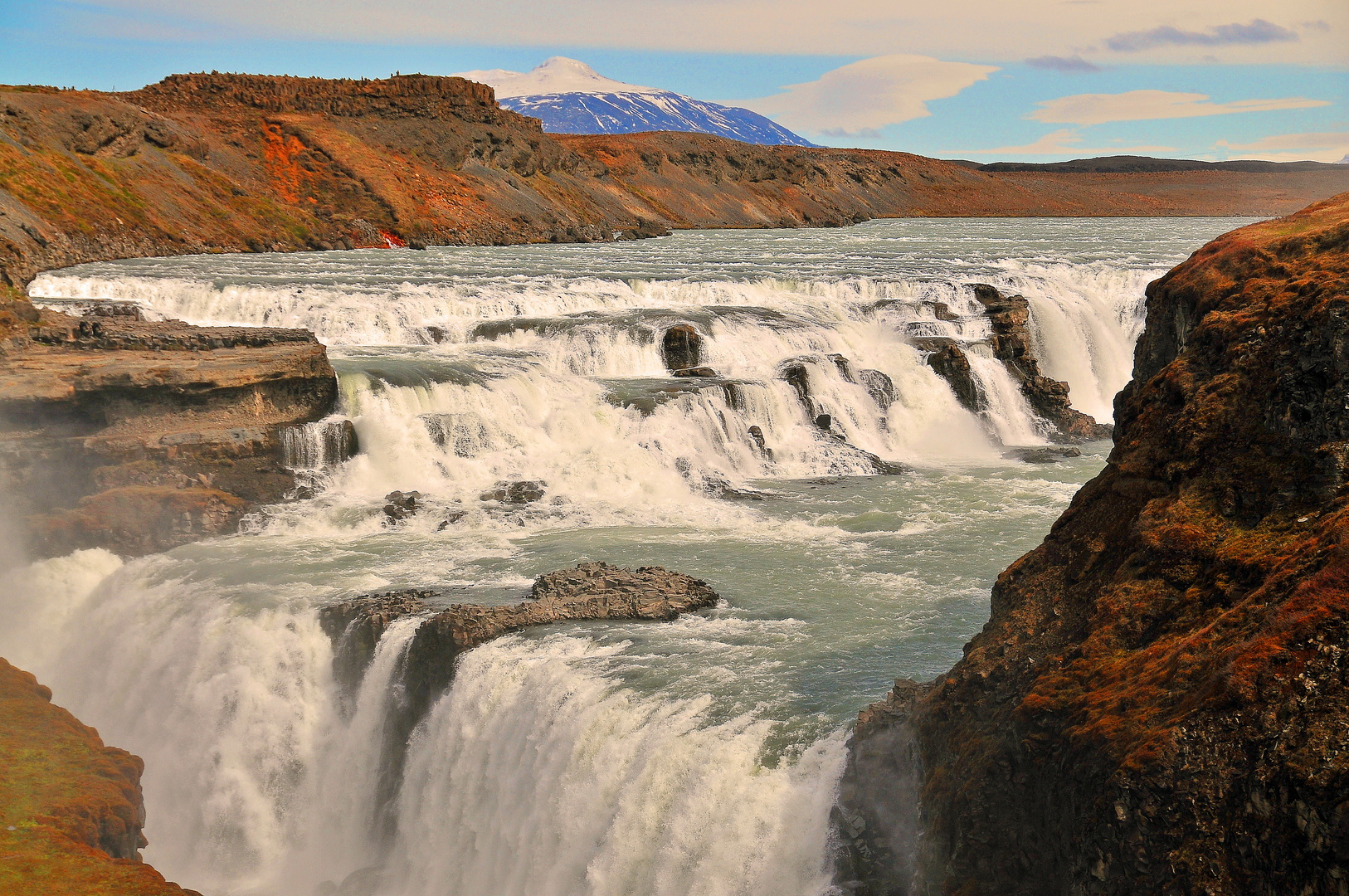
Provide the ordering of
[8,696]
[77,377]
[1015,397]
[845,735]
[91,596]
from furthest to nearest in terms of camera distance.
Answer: [1015,397] → [77,377] → [91,596] → [8,696] → [845,735]

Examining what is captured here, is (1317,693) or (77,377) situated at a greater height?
(77,377)

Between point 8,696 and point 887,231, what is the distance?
7839 cm

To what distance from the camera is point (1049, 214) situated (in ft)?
412

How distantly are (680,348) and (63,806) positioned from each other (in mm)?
19472

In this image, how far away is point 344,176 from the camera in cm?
6206

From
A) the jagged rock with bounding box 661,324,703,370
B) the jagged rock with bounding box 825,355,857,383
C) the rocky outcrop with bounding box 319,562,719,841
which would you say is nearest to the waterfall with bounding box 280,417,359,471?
the rocky outcrop with bounding box 319,562,719,841

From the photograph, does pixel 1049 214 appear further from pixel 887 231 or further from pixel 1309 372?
pixel 1309 372

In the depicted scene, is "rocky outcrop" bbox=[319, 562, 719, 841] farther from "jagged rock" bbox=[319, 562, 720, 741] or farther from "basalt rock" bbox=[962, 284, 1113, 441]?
"basalt rock" bbox=[962, 284, 1113, 441]

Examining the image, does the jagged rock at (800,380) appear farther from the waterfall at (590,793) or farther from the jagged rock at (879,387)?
the waterfall at (590,793)

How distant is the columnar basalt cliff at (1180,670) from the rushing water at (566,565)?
1.42 meters

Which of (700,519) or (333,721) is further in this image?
(700,519)

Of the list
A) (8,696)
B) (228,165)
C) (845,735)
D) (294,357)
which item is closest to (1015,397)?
(294,357)

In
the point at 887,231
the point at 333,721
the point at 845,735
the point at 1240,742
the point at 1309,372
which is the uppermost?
the point at 887,231

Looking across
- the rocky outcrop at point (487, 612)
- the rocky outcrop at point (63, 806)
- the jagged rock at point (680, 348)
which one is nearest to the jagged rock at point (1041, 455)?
the jagged rock at point (680, 348)
